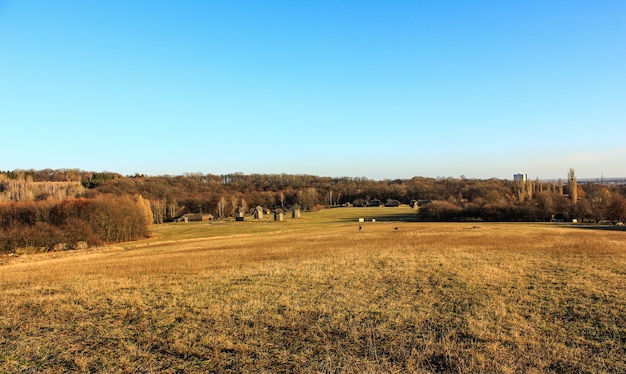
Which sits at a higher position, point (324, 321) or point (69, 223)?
point (324, 321)

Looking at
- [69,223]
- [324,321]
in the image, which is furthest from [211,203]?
[324,321]

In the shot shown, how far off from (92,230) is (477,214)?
242 ft

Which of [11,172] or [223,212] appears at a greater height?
[11,172]

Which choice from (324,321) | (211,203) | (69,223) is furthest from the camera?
(211,203)

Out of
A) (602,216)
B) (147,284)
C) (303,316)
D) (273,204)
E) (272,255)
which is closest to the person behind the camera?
(303,316)

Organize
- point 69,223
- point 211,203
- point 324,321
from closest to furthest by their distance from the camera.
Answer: point 324,321, point 69,223, point 211,203

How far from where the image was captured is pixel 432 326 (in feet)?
32.3

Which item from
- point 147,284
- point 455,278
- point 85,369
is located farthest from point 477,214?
point 85,369

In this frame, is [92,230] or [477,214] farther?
[477,214]

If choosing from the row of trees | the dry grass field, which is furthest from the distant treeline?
the dry grass field

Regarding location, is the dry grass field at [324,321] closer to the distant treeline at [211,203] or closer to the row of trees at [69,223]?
the row of trees at [69,223]

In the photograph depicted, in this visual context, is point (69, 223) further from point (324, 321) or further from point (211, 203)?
point (211, 203)

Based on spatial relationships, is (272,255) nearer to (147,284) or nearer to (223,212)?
(147,284)

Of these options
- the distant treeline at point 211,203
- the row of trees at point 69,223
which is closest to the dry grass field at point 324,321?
the row of trees at point 69,223
